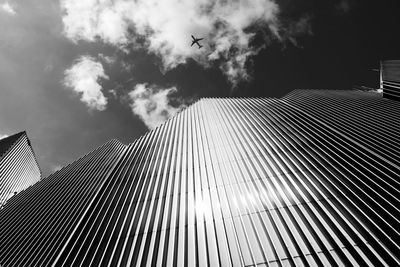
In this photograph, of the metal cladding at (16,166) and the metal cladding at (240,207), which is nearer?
the metal cladding at (240,207)

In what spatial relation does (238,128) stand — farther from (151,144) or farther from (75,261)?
(75,261)

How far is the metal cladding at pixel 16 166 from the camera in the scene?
287ft

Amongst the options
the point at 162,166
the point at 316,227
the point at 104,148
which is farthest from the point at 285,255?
the point at 104,148

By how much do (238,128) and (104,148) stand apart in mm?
49514

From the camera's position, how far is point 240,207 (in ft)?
57.7

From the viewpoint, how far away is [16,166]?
104 m

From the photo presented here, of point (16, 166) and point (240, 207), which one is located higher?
point (240, 207)

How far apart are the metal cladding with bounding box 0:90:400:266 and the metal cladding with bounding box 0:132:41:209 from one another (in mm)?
61835

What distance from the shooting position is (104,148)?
73.3m

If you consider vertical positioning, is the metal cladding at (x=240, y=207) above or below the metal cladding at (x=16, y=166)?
above

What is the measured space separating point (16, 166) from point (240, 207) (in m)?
112

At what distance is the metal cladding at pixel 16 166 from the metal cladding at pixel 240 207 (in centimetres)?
6184

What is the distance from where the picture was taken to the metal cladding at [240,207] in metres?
13.7

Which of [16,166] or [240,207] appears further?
[16,166]
